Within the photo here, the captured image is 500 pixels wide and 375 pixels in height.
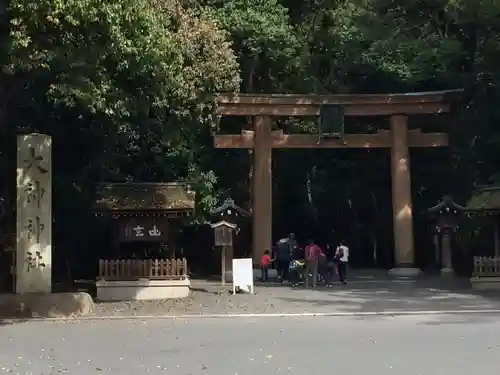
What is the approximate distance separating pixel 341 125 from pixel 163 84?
1062 centimetres

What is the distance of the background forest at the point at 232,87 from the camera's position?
47.8 ft

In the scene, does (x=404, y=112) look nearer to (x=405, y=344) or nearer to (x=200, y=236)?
(x=200, y=236)

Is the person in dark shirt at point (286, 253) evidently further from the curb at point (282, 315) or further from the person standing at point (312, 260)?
the curb at point (282, 315)

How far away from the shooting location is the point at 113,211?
21016 mm

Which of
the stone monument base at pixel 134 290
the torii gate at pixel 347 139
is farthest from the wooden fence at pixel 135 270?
the torii gate at pixel 347 139

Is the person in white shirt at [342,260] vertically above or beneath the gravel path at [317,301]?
above

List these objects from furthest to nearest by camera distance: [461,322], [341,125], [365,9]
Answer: [365,9]
[341,125]
[461,322]

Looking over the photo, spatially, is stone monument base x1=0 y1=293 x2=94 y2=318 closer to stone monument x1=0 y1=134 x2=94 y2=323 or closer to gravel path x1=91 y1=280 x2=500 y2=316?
stone monument x1=0 y1=134 x2=94 y2=323

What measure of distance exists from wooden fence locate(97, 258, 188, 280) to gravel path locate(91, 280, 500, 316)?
1008mm

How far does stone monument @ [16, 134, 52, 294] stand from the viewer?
53.2 ft

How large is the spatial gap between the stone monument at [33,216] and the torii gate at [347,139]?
386 inches

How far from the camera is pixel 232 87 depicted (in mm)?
20812

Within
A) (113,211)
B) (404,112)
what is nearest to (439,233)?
(404,112)

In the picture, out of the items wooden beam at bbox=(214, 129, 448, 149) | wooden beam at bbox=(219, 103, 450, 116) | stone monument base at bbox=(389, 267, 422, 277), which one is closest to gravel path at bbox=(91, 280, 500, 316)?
stone monument base at bbox=(389, 267, 422, 277)
